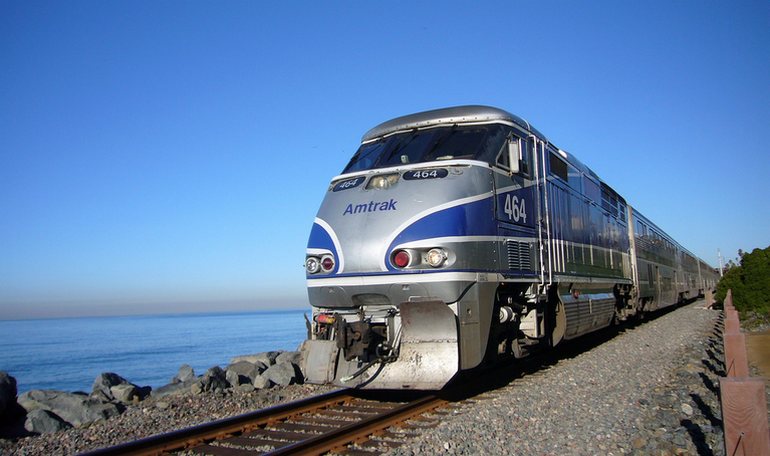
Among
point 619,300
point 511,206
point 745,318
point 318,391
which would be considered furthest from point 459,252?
point 745,318

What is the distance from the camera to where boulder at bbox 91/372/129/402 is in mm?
9780

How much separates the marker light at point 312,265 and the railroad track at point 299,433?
163 cm

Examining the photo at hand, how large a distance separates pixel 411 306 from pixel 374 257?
2.36 ft

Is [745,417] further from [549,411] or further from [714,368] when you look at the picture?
[714,368]

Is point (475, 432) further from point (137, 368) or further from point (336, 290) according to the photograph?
point (137, 368)

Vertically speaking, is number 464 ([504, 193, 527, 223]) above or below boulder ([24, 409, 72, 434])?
above

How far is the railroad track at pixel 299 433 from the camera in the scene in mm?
5359

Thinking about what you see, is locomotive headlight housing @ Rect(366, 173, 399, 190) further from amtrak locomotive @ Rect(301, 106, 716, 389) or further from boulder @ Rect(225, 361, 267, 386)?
boulder @ Rect(225, 361, 267, 386)

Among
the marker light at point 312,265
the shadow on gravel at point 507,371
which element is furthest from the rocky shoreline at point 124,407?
the shadow on gravel at point 507,371

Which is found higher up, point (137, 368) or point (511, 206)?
point (511, 206)

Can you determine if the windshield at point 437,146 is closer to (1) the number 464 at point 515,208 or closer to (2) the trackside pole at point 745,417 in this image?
(1) the number 464 at point 515,208

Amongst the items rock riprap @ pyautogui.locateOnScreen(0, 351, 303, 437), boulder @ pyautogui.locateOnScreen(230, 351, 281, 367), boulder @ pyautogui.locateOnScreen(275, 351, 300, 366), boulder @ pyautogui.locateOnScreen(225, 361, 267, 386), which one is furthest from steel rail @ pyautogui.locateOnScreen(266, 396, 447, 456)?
boulder @ pyautogui.locateOnScreen(230, 351, 281, 367)

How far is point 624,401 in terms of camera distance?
7.20 m

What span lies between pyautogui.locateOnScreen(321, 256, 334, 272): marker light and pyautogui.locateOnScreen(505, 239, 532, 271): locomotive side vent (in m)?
2.25
